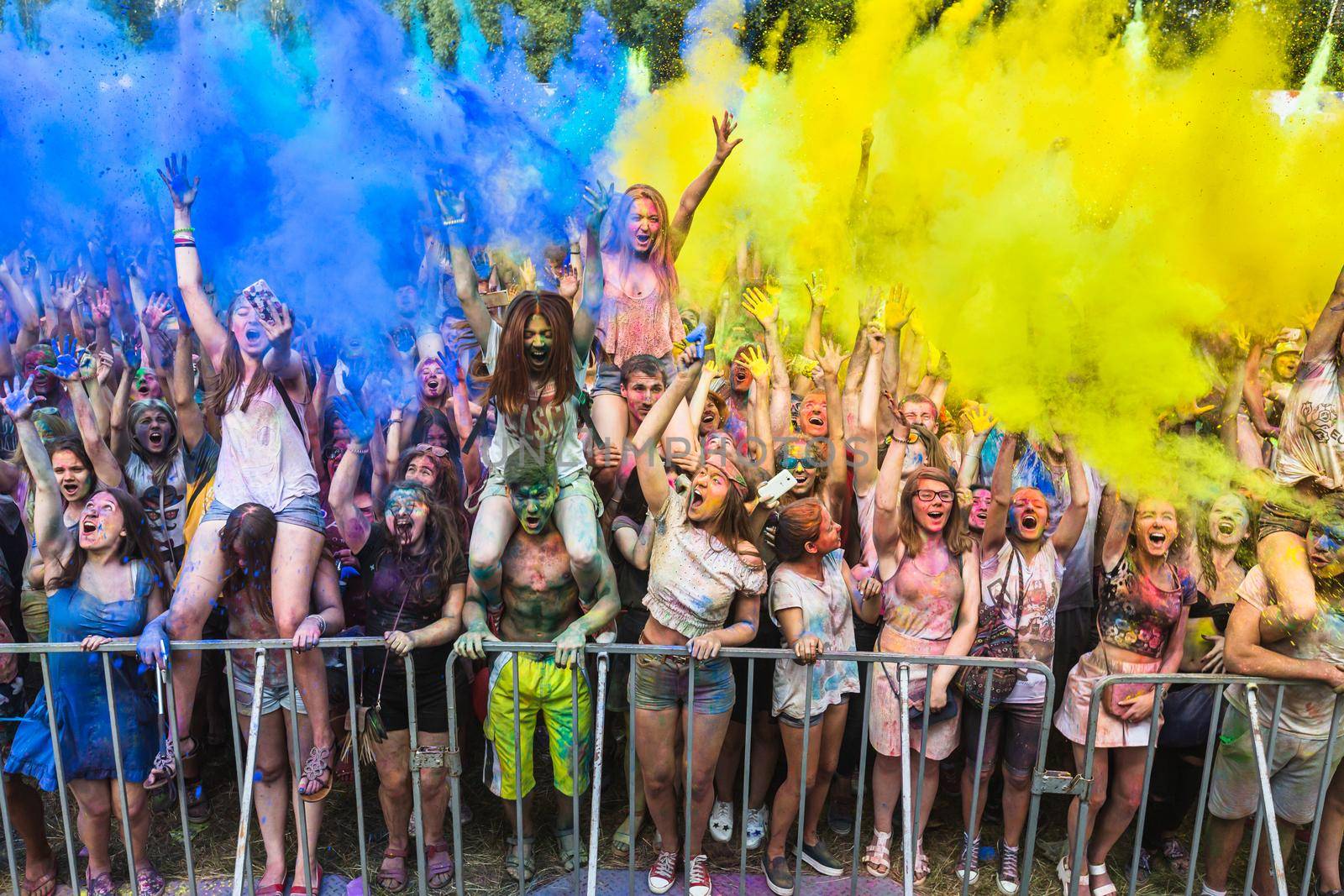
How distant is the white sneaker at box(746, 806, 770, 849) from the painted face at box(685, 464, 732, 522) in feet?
5.25

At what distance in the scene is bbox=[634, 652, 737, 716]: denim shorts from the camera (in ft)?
12.8

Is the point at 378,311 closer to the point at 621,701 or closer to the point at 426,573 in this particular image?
the point at 426,573

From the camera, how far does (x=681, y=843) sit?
4.30 meters

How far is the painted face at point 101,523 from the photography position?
394 centimetres

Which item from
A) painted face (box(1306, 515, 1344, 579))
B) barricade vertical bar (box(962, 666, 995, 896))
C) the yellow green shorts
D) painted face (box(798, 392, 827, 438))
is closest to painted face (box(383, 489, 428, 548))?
the yellow green shorts

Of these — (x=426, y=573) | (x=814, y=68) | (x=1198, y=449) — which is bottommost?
(x=426, y=573)

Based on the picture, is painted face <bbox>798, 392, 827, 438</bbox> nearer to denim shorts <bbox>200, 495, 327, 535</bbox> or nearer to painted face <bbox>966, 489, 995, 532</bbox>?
painted face <bbox>966, 489, 995, 532</bbox>

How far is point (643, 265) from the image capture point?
482 centimetres

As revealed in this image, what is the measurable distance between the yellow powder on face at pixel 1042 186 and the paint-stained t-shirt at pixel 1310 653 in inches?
32.7

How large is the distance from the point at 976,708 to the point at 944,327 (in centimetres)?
201

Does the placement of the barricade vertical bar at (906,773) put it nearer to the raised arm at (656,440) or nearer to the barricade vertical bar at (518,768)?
the raised arm at (656,440)

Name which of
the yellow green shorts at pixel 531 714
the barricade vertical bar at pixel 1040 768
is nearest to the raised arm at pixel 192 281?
the yellow green shorts at pixel 531 714

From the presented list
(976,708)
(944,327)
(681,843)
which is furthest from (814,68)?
(681,843)

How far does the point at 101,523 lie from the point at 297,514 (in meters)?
0.81
